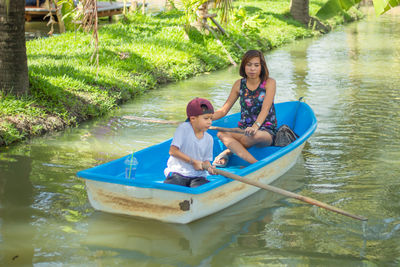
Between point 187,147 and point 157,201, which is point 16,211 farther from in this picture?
point 187,147

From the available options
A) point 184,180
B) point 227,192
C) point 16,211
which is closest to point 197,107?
point 184,180

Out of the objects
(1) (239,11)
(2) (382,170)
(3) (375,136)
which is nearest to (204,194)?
(2) (382,170)

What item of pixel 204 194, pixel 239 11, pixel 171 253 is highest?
pixel 239 11

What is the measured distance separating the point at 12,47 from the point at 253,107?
12.3 feet

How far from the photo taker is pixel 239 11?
18844 mm

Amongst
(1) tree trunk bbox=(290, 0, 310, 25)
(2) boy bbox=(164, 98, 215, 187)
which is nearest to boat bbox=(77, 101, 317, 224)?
(2) boy bbox=(164, 98, 215, 187)

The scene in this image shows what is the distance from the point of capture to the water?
495cm

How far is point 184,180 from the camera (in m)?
5.65

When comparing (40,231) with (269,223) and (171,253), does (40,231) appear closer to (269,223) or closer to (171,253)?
(171,253)

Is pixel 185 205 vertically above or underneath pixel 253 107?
underneath

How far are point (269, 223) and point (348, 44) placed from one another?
15.1m

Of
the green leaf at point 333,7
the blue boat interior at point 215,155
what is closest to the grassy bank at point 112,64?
the blue boat interior at point 215,155

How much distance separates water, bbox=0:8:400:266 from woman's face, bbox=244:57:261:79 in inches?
51.4

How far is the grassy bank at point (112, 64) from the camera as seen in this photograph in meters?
8.72
